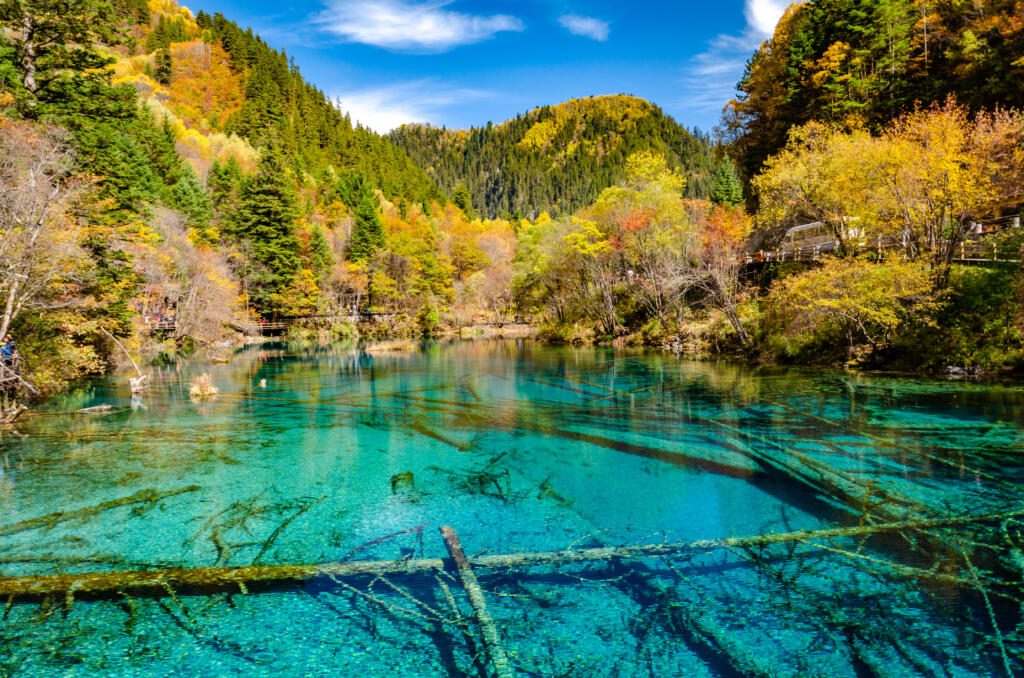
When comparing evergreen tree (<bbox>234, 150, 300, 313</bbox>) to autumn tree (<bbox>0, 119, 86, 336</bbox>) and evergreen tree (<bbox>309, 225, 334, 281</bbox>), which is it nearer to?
evergreen tree (<bbox>309, 225, 334, 281</bbox>)

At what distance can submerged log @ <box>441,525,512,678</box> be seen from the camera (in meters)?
4.41

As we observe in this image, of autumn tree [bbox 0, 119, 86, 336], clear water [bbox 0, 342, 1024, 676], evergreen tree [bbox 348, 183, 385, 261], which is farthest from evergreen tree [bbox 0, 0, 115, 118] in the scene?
evergreen tree [bbox 348, 183, 385, 261]

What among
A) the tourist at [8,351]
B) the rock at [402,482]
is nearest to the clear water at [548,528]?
the rock at [402,482]

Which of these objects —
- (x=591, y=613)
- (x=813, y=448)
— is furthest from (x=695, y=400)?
(x=591, y=613)

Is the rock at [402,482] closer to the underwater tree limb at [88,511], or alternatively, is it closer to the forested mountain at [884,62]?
the underwater tree limb at [88,511]

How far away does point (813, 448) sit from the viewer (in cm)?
1047

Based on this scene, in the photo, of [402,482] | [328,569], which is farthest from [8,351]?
[328,569]

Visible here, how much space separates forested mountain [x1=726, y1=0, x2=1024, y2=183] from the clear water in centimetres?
2089

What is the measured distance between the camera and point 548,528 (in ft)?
23.5

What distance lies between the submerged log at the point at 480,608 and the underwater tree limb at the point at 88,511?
15.8 feet

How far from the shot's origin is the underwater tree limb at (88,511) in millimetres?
7234

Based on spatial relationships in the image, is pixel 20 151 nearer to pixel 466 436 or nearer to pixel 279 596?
pixel 466 436

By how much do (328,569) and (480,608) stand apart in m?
1.92

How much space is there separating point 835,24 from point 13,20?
4062 centimetres
